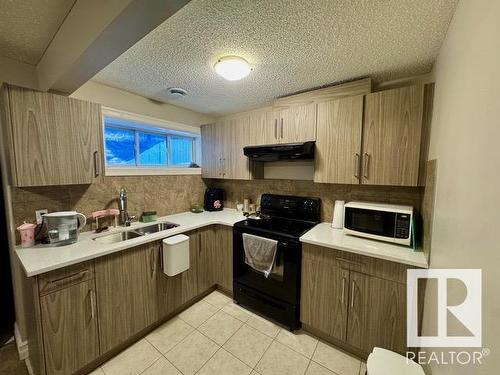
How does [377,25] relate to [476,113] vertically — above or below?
above

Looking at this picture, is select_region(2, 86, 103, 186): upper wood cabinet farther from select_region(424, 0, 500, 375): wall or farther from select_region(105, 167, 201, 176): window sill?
select_region(424, 0, 500, 375): wall

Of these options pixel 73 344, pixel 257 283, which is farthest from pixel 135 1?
pixel 257 283

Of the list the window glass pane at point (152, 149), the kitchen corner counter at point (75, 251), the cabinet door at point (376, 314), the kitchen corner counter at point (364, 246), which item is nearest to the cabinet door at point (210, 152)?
the window glass pane at point (152, 149)

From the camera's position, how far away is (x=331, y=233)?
1892 mm

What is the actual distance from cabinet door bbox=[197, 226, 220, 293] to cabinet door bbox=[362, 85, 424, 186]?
67.7 inches

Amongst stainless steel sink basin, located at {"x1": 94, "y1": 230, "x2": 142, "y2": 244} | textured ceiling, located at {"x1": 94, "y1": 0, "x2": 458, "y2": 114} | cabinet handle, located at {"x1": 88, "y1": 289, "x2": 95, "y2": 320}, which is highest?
textured ceiling, located at {"x1": 94, "y1": 0, "x2": 458, "y2": 114}

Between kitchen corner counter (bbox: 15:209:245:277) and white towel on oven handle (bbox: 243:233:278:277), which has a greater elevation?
kitchen corner counter (bbox: 15:209:245:277)

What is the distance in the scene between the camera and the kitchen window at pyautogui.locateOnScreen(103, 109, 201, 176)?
7.14 ft

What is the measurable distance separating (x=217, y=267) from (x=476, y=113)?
7.92 feet

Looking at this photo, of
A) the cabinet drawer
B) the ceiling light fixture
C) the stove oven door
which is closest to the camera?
the cabinet drawer

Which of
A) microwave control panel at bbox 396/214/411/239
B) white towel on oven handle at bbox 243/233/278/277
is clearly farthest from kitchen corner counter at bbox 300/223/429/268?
white towel on oven handle at bbox 243/233/278/277

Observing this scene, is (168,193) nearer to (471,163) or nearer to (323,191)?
(323,191)

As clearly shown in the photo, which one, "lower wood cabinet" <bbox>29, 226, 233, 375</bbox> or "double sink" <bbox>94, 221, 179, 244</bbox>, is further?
"double sink" <bbox>94, 221, 179, 244</bbox>

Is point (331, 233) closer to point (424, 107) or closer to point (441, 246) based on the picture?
point (441, 246)
